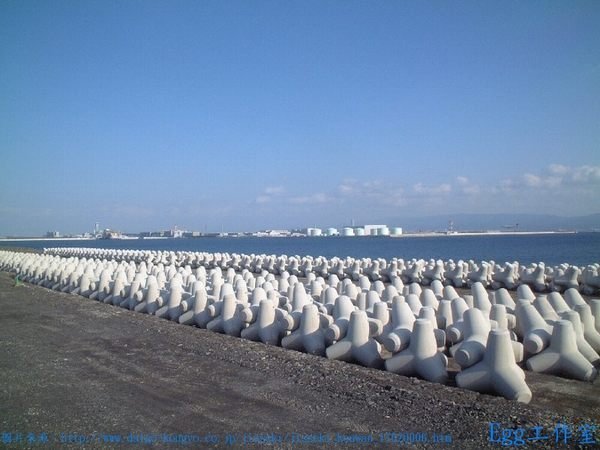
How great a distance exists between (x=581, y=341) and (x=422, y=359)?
2014 mm

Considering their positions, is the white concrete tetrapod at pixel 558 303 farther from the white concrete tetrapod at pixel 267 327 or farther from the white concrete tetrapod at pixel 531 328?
the white concrete tetrapod at pixel 267 327

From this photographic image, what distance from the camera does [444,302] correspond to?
22.3 feet

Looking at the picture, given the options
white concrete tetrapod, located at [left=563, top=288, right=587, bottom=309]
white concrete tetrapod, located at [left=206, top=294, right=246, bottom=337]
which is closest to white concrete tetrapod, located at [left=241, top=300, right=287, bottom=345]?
white concrete tetrapod, located at [left=206, top=294, right=246, bottom=337]

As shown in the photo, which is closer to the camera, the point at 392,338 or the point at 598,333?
the point at 392,338

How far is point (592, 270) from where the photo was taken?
37.7 feet

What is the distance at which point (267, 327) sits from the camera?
6766mm

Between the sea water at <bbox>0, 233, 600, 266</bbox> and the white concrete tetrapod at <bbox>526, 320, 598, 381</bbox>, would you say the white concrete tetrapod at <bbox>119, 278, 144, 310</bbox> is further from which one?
the sea water at <bbox>0, 233, 600, 266</bbox>

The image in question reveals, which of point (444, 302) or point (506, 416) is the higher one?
point (444, 302)

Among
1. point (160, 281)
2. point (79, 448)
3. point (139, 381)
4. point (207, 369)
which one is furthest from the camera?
point (160, 281)

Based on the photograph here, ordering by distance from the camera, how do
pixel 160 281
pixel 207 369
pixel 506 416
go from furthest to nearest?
pixel 160 281, pixel 207 369, pixel 506 416

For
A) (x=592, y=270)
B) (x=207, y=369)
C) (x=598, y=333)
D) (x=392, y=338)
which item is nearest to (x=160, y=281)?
(x=207, y=369)

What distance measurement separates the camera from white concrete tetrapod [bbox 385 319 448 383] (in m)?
4.87

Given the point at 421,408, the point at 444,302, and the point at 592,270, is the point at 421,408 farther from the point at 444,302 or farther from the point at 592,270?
the point at 592,270

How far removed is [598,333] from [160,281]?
9019 mm
